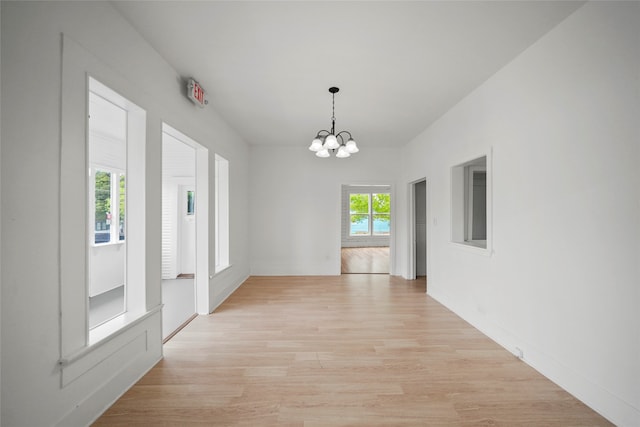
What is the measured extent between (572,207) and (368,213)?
1000 cm

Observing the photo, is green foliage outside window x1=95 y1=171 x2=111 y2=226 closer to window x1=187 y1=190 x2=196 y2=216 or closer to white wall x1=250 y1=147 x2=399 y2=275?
window x1=187 y1=190 x2=196 y2=216

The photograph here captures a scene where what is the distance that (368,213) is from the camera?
12.1 meters

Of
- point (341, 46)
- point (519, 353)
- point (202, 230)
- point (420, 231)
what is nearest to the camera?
point (341, 46)

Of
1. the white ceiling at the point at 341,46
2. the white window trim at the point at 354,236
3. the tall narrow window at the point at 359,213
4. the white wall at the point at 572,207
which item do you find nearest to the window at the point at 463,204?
the white wall at the point at 572,207

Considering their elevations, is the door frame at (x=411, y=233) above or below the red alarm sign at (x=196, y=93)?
below

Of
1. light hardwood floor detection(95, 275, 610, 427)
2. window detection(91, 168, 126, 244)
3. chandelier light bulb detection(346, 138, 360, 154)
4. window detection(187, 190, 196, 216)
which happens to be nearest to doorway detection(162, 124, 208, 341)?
window detection(187, 190, 196, 216)

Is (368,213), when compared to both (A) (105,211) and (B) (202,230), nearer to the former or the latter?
(B) (202,230)

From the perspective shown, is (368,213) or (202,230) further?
(368,213)

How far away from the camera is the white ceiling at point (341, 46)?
82.1 inches

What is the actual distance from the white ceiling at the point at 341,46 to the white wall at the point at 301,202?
2328mm

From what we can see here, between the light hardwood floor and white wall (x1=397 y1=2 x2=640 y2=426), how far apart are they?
1.06 ft

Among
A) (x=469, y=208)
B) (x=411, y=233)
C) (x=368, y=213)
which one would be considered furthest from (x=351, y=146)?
(x=368, y=213)

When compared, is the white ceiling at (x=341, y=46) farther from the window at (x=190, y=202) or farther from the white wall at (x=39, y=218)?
the window at (x=190, y=202)

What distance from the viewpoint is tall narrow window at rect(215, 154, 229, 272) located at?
4.82 m
